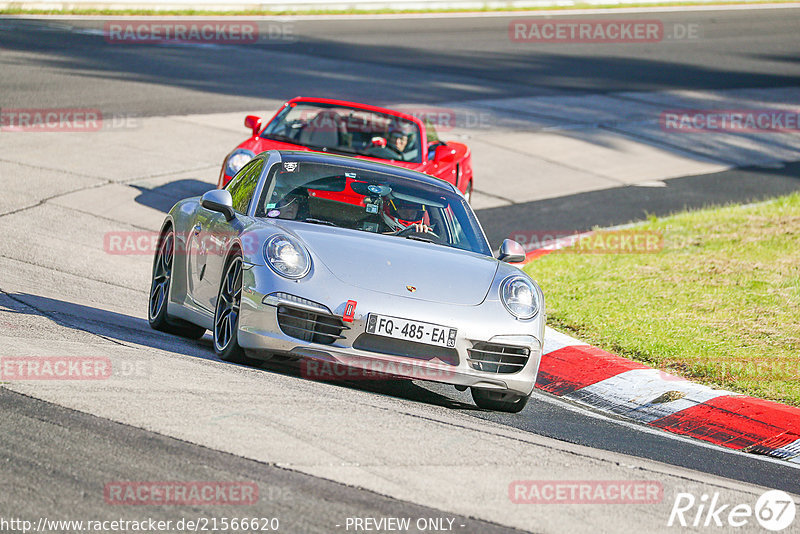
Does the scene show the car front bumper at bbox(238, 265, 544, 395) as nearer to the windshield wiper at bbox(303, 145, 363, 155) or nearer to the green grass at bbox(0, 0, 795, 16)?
the windshield wiper at bbox(303, 145, 363, 155)

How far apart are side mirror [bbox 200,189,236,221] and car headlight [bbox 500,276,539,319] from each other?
5.93 feet

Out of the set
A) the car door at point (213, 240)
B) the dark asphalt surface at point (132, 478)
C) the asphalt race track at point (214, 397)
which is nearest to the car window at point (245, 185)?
the car door at point (213, 240)

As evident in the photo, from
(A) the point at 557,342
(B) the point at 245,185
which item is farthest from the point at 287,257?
(A) the point at 557,342

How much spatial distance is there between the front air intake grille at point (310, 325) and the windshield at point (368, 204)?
108 centimetres

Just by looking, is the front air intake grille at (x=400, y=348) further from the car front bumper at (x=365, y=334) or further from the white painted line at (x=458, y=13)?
the white painted line at (x=458, y=13)

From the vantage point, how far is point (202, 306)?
7.57 metres

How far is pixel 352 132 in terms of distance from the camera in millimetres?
13508

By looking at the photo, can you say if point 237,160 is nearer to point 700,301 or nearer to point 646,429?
point 700,301

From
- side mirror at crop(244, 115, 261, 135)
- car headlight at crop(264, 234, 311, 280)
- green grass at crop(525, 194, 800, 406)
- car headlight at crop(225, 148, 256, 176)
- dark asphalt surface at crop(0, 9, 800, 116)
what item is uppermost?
car headlight at crop(264, 234, 311, 280)

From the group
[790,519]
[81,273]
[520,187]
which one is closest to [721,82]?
[520,187]

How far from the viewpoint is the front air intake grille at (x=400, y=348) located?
21.0 ft

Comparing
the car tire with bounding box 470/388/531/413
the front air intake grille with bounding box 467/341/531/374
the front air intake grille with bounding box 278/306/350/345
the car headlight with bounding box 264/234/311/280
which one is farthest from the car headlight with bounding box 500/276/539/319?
the car headlight with bounding box 264/234/311/280

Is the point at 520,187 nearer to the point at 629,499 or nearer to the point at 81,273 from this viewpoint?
the point at 81,273

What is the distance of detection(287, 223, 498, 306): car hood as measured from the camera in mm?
6602
